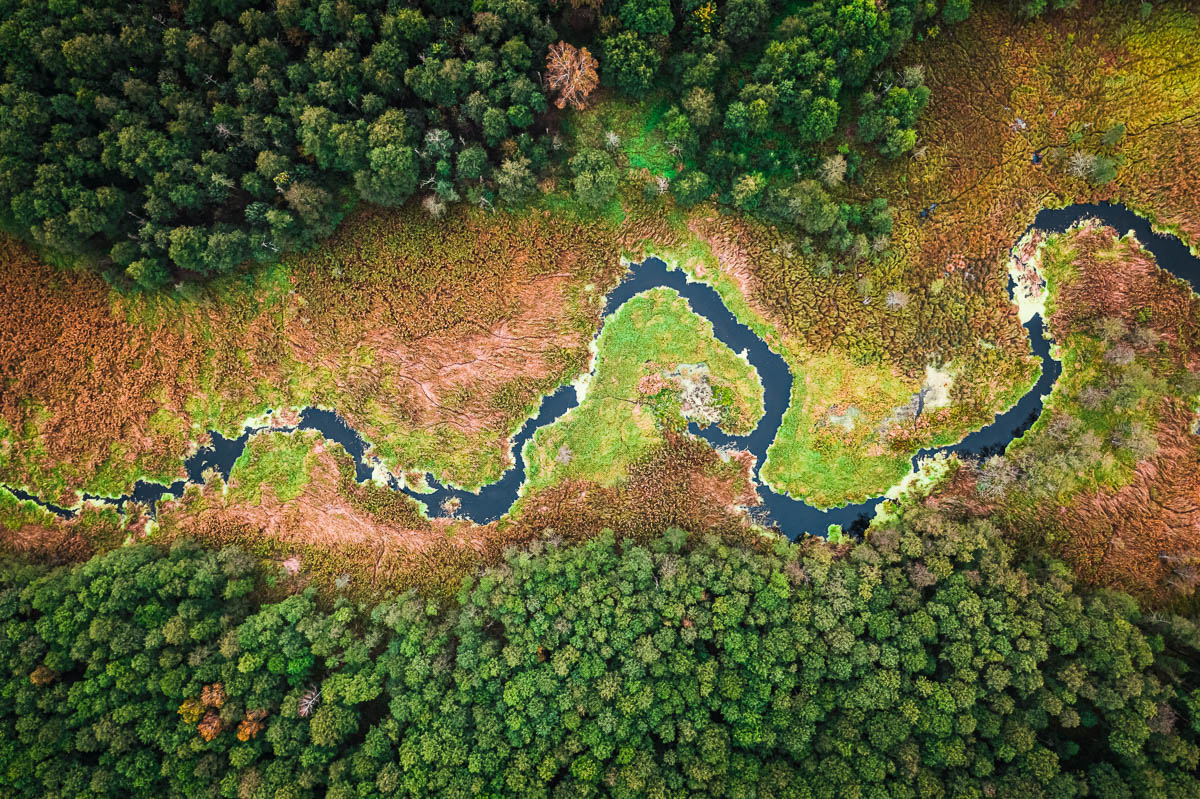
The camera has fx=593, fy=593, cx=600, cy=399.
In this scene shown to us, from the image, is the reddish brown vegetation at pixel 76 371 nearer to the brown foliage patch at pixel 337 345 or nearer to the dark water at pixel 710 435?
the brown foliage patch at pixel 337 345

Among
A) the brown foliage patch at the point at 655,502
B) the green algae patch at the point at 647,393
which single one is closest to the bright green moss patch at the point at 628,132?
the green algae patch at the point at 647,393

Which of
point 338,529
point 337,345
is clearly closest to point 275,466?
point 338,529

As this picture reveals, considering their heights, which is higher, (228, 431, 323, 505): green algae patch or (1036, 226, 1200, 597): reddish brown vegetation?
(1036, 226, 1200, 597): reddish brown vegetation

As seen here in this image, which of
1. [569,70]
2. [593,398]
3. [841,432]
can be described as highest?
[569,70]

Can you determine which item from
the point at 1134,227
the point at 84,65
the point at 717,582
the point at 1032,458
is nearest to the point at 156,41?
the point at 84,65

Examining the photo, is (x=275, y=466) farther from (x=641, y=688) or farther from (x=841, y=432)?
(x=841, y=432)

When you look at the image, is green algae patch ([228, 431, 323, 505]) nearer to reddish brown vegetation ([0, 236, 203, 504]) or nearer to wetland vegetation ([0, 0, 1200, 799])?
wetland vegetation ([0, 0, 1200, 799])

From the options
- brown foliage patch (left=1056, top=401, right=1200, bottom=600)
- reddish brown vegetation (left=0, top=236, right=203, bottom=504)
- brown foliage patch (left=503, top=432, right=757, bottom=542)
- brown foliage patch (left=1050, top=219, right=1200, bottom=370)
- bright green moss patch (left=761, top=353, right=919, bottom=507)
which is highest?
brown foliage patch (left=1050, top=219, right=1200, bottom=370)

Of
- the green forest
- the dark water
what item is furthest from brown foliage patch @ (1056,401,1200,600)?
the green forest
